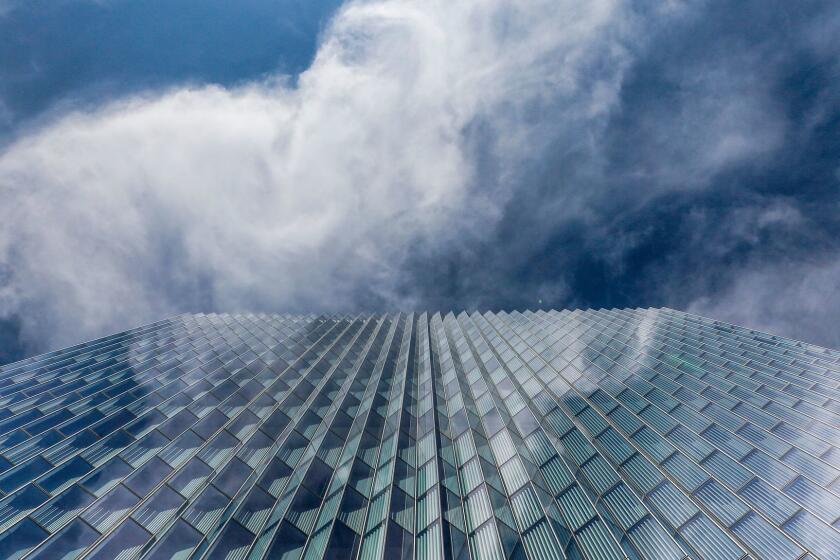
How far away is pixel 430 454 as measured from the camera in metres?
22.2

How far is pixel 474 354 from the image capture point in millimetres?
43125

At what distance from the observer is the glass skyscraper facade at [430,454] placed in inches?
599

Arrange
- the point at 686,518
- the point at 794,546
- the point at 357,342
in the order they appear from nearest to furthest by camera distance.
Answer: the point at 794,546 → the point at 686,518 → the point at 357,342

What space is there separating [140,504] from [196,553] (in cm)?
450

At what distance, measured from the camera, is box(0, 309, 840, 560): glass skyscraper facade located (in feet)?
49.9

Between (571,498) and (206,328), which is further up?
(206,328)

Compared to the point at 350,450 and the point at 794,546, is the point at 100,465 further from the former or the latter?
the point at 794,546

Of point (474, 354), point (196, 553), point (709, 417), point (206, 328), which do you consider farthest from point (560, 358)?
point (206, 328)

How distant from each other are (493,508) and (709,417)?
53.7 feet

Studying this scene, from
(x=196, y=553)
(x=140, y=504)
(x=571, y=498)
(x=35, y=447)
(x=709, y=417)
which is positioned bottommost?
(x=709, y=417)

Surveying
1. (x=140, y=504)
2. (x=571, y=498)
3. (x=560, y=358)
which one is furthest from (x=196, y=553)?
(x=560, y=358)

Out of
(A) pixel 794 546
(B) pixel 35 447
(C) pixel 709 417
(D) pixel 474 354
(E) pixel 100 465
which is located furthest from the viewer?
(D) pixel 474 354

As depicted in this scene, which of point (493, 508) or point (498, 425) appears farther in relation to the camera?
point (498, 425)

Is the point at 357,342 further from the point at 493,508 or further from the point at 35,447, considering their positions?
the point at 493,508
